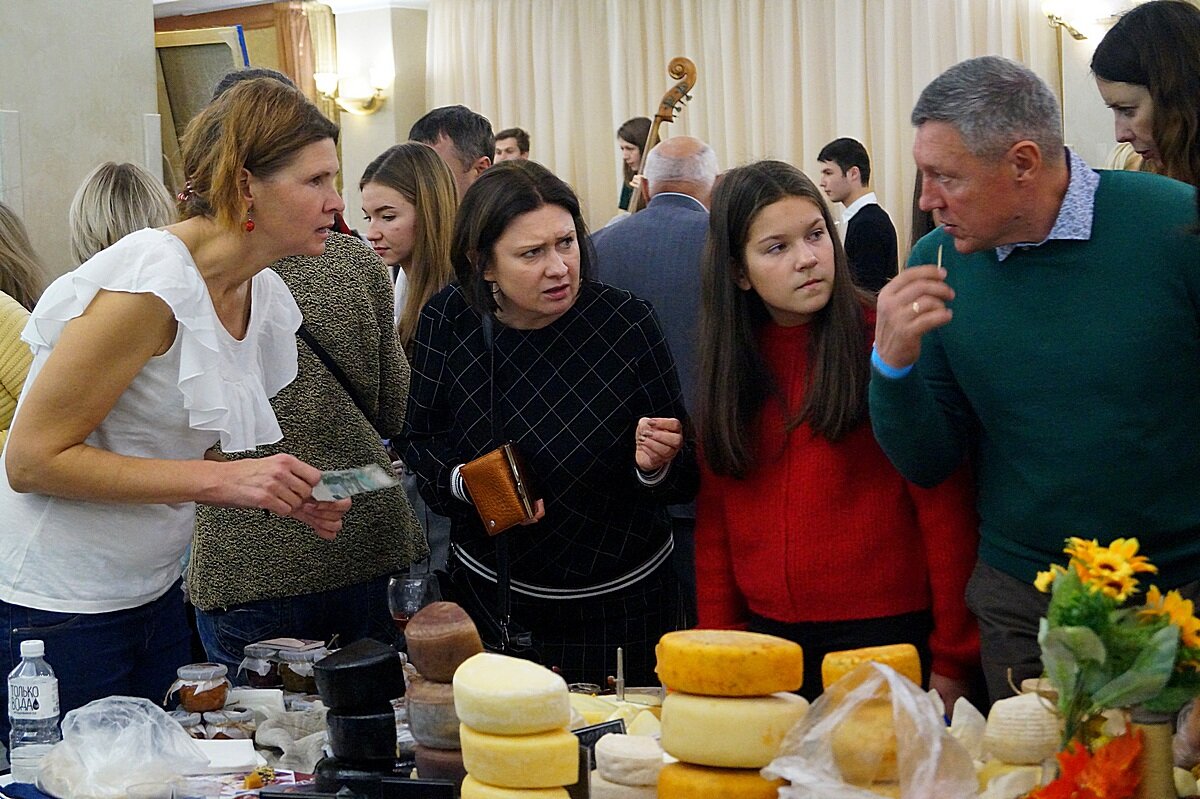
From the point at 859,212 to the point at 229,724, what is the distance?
5.04 meters

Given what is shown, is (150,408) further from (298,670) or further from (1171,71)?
(1171,71)

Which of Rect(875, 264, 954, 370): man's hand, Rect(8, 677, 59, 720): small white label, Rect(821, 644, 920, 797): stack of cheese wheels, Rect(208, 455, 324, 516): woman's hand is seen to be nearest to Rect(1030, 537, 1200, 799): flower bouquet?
Rect(821, 644, 920, 797): stack of cheese wheels

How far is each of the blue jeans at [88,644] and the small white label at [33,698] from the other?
117 mm

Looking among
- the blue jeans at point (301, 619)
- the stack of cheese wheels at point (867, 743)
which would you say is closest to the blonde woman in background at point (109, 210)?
the blue jeans at point (301, 619)

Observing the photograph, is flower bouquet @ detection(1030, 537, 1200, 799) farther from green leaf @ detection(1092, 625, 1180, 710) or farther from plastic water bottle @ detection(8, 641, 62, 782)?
plastic water bottle @ detection(8, 641, 62, 782)

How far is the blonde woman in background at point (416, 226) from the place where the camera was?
3.23 metres

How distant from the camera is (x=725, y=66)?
8609 mm

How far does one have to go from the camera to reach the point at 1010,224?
198 cm

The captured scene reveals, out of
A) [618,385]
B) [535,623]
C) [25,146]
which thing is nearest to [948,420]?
[618,385]

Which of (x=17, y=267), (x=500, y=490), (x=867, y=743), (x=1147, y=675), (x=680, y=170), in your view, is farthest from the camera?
(x=680, y=170)

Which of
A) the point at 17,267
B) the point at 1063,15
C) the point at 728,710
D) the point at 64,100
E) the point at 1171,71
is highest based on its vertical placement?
the point at 1063,15

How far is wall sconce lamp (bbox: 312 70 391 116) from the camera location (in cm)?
933

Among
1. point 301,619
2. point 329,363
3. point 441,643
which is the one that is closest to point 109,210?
point 329,363

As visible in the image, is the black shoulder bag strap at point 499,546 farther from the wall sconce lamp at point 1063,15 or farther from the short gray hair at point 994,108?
the wall sconce lamp at point 1063,15
